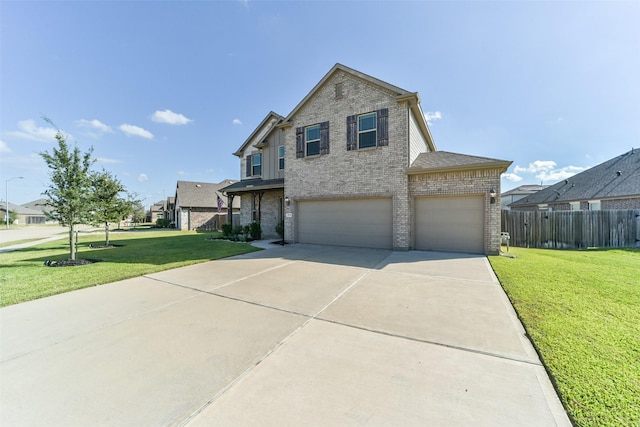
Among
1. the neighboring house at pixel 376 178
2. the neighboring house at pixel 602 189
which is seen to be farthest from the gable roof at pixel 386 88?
the neighboring house at pixel 602 189

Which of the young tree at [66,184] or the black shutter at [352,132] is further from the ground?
the black shutter at [352,132]

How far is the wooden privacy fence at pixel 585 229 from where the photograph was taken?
37.8 feet

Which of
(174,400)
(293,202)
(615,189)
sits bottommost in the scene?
(174,400)

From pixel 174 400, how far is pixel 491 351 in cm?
350

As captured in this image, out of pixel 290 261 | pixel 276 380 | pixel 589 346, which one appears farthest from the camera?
pixel 290 261

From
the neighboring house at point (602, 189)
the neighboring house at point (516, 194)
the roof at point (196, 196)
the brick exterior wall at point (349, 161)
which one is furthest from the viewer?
the neighboring house at point (516, 194)

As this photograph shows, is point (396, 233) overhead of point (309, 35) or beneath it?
beneath

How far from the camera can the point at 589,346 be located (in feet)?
9.22

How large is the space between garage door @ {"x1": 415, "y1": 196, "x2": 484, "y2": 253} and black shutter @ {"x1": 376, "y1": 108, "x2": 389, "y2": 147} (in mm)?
2903

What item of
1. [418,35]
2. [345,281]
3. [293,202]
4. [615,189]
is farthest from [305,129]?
[615,189]

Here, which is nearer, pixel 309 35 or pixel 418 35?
pixel 418 35

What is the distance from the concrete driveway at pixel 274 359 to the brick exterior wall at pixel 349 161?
5485 mm

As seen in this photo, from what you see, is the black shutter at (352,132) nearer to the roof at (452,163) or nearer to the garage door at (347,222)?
the garage door at (347,222)

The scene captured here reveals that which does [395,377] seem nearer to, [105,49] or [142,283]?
[142,283]
